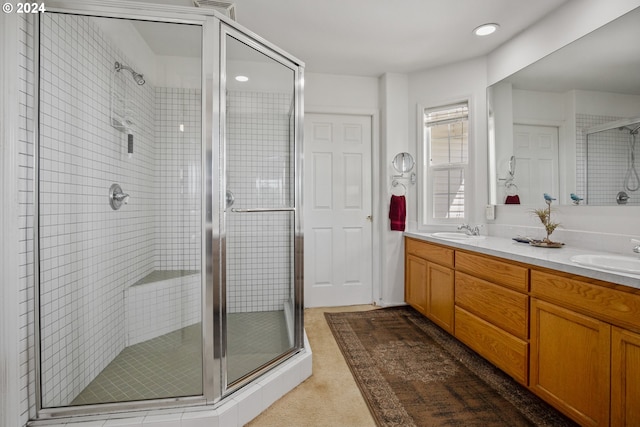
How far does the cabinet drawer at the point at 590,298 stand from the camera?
1.19 meters

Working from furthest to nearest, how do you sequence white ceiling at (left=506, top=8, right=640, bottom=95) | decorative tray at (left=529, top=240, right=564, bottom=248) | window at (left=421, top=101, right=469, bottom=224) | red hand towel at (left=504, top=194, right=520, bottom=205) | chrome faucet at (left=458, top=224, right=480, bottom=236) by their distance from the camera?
window at (left=421, top=101, right=469, bottom=224), chrome faucet at (left=458, top=224, right=480, bottom=236), red hand towel at (left=504, top=194, right=520, bottom=205), decorative tray at (left=529, top=240, right=564, bottom=248), white ceiling at (left=506, top=8, right=640, bottom=95)

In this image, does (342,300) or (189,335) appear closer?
(189,335)

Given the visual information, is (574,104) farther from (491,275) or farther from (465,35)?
(491,275)

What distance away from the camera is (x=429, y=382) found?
6.11 feet

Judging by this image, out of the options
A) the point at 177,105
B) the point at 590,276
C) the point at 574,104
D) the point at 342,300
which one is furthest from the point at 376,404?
the point at 574,104

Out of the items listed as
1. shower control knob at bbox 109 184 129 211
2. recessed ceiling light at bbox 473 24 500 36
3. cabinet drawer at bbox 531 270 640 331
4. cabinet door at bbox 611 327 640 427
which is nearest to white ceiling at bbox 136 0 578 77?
recessed ceiling light at bbox 473 24 500 36

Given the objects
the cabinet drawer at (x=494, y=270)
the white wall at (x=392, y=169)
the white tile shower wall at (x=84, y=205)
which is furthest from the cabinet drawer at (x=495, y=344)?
the white tile shower wall at (x=84, y=205)

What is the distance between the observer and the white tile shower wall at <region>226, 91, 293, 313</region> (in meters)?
1.76

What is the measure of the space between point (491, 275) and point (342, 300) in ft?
5.55

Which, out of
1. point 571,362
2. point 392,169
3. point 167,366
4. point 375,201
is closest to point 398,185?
point 392,169

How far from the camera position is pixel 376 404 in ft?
5.45

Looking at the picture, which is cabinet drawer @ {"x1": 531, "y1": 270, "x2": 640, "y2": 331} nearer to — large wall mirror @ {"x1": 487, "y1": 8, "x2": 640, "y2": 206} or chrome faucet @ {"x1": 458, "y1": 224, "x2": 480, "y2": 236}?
large wall mirror @ {"x1": 487, "y1": 8, "x2": 640, "y2": 206}

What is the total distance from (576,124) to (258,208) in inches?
82.7

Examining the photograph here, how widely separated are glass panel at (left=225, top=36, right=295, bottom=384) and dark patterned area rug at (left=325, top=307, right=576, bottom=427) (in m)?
0.60
